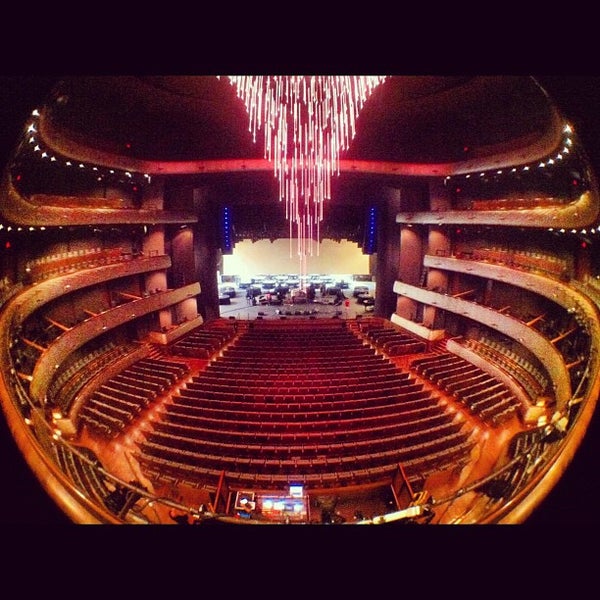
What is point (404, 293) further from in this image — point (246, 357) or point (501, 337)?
point (246, 357)

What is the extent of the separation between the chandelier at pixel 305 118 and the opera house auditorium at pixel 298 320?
10 centimetres

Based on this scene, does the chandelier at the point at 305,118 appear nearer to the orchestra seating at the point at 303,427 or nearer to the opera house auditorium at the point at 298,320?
the opera house auditorium at the point at 298,320

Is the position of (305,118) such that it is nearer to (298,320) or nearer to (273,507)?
(298,320)

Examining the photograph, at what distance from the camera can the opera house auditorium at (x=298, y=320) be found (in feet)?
19.5

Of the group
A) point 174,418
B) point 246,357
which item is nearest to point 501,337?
point 246,357

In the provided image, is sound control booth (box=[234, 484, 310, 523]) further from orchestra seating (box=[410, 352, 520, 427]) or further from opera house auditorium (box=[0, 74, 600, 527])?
orchestra seating (box=[410, 352, 520, 427])

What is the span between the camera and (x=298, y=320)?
60.4 ft

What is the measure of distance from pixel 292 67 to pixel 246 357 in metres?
11.4

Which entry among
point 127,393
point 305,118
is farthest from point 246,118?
point 127,393

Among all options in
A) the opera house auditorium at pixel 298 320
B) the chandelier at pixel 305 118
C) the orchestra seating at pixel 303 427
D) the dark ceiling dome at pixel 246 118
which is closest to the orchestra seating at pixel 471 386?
the opera house auditorium at pixel 298 320

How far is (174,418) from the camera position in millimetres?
8609

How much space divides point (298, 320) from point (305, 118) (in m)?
10.5

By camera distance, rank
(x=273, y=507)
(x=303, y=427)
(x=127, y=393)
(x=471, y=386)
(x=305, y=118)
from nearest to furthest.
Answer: (x=273, y=507) < (x=303, y=427) < (x=127, y=393) < (x=471, y=386) < (x=305, y=118)

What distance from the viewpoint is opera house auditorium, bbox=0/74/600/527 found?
19.5 ft
